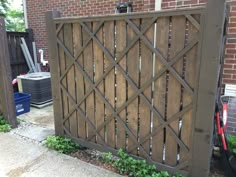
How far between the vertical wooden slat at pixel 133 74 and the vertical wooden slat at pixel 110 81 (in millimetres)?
219

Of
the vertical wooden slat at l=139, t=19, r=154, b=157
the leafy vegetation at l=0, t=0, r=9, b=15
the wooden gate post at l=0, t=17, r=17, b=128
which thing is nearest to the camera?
the vertical wooden slat at l=139, t=19, r=154, b=157

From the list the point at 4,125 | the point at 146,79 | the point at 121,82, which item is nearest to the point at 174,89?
the point at 146,79

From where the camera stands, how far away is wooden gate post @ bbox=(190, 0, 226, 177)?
5.68 ft

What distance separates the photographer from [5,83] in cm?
349

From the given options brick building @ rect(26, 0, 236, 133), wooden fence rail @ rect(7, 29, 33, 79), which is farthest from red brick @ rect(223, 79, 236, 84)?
wooden fence rail @ rect(7, 29, 33, 79)

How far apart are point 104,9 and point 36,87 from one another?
2.36m

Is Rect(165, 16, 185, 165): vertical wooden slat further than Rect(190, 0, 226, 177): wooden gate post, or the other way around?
Rect(165, 16, 185, 165): vertical wooden slat

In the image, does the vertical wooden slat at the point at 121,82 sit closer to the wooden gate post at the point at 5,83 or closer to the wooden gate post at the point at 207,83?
the wooden gate post at the point at 207,83

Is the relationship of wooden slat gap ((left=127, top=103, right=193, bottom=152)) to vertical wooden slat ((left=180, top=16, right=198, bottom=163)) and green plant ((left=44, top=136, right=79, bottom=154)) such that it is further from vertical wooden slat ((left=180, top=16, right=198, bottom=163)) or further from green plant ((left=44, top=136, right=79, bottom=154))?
green plant ((left=44, top=136, right=79, bottom=154))

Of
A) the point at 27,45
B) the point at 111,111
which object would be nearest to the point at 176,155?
the point at 111,111

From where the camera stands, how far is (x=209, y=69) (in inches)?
72.5

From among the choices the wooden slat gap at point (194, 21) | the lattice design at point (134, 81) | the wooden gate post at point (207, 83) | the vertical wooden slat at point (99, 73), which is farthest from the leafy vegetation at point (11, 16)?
the wooden gate post at point (207, 83)

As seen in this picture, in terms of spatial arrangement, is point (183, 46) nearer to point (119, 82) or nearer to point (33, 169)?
point (119, 82)

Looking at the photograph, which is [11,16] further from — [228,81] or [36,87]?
[228,81]
